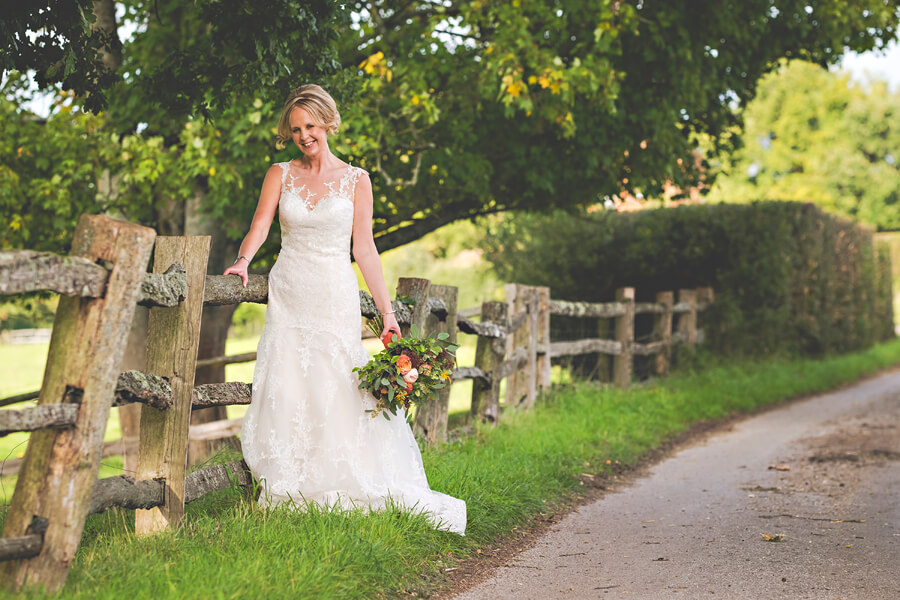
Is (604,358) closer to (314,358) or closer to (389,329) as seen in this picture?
(389,329)

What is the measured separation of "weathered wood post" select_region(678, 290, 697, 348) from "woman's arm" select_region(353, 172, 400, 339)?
959 cm

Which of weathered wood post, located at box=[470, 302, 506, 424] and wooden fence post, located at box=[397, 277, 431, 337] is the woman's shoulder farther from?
weathered wood post, located at box=[470, 302, 506, 424]

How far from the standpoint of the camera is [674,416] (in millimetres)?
9891

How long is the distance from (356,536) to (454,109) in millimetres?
6543

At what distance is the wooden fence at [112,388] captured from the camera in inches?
131

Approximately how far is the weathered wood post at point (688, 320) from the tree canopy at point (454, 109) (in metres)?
2.78

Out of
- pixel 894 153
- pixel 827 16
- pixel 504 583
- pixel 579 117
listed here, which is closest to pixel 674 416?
pixel 579 117

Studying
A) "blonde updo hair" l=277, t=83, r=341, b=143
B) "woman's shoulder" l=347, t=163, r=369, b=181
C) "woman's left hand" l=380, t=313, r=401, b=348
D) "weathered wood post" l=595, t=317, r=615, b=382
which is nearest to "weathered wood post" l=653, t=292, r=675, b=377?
"weathered wood post" l=595, t=317, r=615, b=382

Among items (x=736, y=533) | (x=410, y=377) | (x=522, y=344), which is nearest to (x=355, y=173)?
→ (x=410, y=377)

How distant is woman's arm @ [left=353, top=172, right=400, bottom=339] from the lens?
15.9 feet

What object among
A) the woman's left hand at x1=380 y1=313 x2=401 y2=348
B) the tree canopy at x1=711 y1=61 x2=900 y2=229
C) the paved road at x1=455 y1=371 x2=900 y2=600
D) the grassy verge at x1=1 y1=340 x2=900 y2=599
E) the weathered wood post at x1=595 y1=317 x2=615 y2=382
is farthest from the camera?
the tree canopy at x1=711 y1=61 x2=900 y2=229

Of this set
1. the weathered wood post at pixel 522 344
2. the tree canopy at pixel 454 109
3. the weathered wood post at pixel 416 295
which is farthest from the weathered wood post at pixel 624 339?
the weathered wood post at pixel 416 295

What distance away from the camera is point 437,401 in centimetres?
677

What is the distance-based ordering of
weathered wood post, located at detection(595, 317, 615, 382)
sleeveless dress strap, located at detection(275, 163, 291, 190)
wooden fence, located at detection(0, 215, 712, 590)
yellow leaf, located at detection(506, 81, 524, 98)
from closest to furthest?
wooden fence, located at detection(0, 215, 712, 590), sleeveless dress strap, located at detection(275, 163, 291, 190), yellow leaf, located at detection(506, 81, 524, 98), weathered wood post, located at detection(595, 317, 615, 382)
